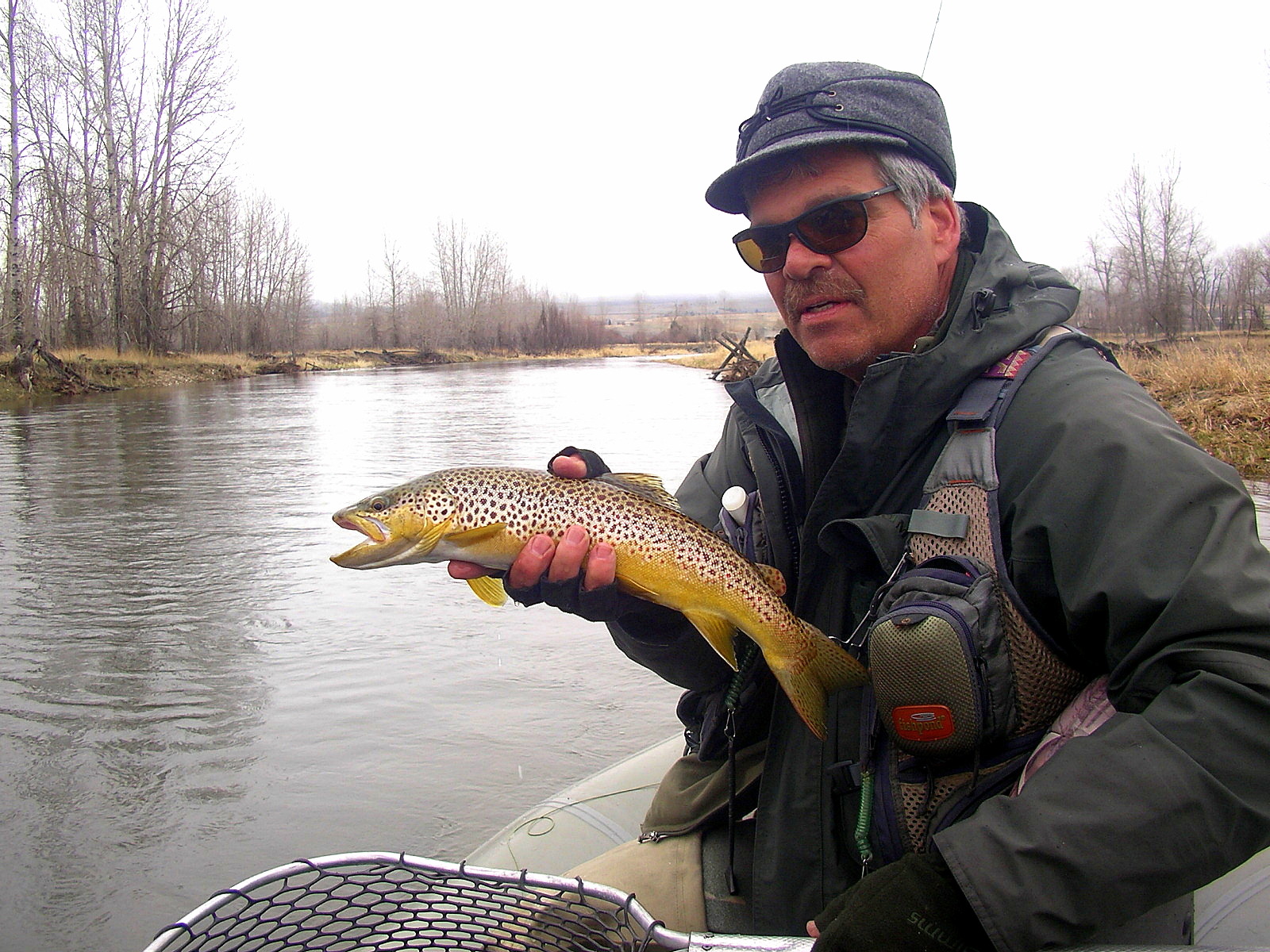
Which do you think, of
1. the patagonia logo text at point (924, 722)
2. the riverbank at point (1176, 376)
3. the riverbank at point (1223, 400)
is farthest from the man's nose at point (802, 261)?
the riverbank at point (1176, 376)

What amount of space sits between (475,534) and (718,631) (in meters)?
0.71

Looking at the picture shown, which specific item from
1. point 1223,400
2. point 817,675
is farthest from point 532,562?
point 1223,400

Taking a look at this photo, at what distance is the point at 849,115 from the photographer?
2131 mm

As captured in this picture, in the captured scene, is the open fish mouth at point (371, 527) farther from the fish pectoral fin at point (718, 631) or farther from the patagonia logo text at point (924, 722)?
the patagonia logo text at point (924, 722)

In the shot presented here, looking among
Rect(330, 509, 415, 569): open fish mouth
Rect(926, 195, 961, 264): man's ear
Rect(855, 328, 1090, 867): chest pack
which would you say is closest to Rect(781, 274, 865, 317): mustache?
Rect(926, 195, 961, 264): man's ear

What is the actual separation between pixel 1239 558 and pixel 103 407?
1042 inches

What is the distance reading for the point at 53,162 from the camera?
109 feet

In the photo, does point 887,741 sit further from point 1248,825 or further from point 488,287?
point 488,287

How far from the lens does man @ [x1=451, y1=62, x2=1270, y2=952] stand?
1.38m

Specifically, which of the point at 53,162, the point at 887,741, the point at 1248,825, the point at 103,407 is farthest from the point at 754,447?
the point at 53,162

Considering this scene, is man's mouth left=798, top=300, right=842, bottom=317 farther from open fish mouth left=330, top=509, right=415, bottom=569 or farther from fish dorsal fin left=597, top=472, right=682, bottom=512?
open fish mouth left=330, top=509, right=415, bottom=569

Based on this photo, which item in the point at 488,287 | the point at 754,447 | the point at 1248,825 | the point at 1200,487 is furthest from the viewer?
the point at 488,287

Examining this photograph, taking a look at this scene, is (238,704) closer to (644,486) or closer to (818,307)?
(644,486)

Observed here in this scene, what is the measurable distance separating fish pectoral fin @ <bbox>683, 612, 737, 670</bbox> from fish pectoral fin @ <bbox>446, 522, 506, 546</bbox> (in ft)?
1.85
